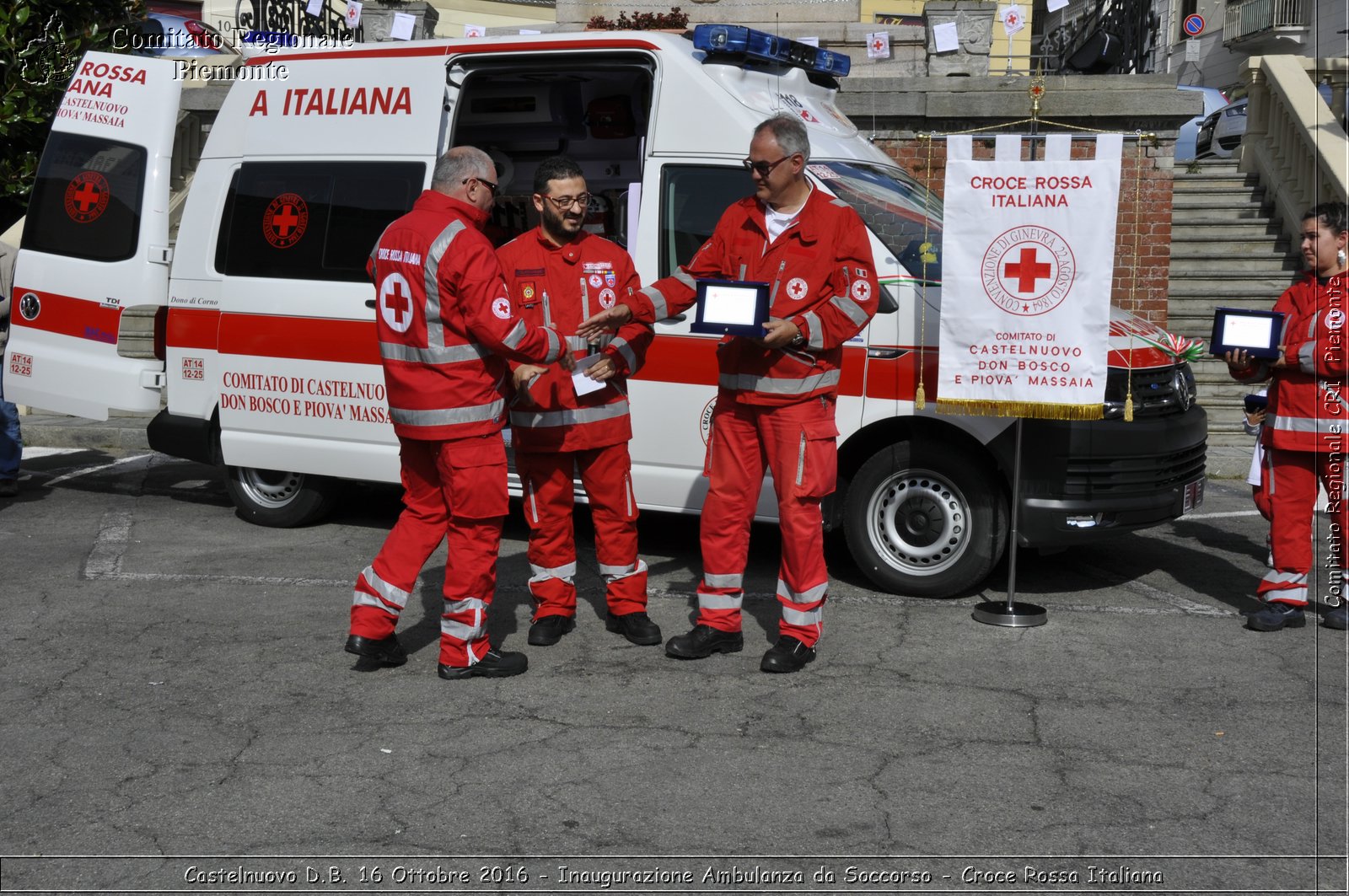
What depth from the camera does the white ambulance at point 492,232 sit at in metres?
6.37

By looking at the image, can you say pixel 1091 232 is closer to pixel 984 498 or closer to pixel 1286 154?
pixel 984 498

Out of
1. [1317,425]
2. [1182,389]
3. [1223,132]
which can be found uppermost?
[1223,132]

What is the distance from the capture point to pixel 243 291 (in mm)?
7746

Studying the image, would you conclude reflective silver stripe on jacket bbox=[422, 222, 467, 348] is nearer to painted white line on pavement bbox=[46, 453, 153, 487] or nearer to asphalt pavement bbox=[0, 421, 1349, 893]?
asphalt pavement bbox=[0, 421, 1349, 893]

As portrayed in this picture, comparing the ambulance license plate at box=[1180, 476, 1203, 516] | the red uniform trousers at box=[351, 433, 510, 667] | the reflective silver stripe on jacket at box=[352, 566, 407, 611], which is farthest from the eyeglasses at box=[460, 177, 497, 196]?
the ambulance license plate at box=[1180, 476, 1203, 516]

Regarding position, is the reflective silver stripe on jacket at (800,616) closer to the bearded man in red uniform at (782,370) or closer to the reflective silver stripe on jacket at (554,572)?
the bearded man in red uniform at (782,370)

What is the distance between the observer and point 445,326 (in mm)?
5137

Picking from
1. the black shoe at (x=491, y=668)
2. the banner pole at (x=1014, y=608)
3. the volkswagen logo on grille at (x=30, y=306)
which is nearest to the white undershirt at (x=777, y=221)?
the banner pole at (x=1014, y=608)

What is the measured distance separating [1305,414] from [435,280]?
381 cm

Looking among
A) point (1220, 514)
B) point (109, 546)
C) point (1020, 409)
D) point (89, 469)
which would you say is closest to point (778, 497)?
point (1020, 409)

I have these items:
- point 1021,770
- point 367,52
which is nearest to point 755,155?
point 1021,770

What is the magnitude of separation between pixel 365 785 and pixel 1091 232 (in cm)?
366

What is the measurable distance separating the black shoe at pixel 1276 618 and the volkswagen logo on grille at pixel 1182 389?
1.00 m

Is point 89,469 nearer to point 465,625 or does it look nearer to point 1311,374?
point 465,625
